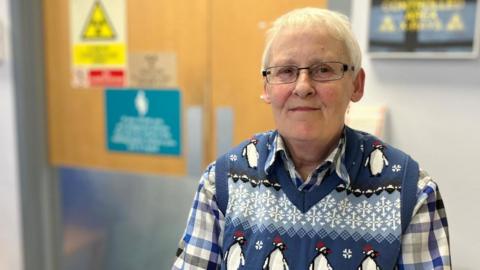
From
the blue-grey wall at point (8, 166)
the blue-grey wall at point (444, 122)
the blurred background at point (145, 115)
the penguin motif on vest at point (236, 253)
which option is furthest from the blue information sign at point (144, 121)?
the penguin motif on vest at point (236, 253)

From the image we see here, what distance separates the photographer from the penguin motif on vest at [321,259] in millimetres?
943

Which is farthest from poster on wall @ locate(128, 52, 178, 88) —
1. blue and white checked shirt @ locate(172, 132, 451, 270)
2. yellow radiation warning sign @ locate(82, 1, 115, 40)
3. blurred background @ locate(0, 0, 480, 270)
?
blue and white checked shirt @ locate(172, 132, 451, 270)

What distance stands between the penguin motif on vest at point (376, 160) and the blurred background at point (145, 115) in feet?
1.49

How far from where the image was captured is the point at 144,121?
2.03 metres

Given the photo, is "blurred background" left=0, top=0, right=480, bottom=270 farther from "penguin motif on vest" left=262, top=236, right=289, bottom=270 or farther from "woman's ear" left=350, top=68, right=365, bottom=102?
"penguin motif on vest" left=262, top=236, right=289, bottom=270

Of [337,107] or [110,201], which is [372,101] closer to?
[337,107]

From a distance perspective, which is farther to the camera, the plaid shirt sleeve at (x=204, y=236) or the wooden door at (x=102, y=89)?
the wooden door at (x=102, y=89)

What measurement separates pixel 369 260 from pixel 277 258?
0.19 m

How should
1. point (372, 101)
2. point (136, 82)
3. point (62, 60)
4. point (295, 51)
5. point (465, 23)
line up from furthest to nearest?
1. point (62, 60)
2. point (136, 82)
3. point (372, 101)
4. point (465, 23)
5. point (295, 51)

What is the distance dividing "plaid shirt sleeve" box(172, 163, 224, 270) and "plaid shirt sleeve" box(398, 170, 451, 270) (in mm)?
413

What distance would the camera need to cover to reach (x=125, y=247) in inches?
88.3

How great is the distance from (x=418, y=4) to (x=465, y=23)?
15 cm

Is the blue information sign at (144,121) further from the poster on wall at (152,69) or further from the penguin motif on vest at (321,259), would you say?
the penguin motif on vest at (321,259)

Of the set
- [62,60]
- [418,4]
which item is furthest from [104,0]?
[418,4]
